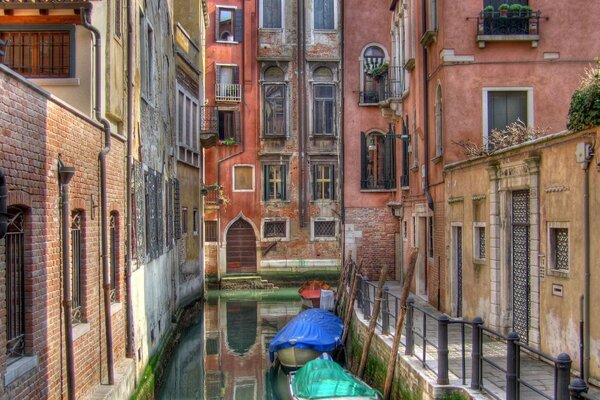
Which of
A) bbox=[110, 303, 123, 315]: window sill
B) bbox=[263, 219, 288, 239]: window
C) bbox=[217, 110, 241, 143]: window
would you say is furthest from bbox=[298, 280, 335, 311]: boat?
bbox=[110, 303, 123, 315]: window sill

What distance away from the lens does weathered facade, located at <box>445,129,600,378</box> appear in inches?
348

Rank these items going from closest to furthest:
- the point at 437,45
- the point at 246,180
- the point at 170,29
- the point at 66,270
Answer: the point at 66,270
the point at 437,45
the point at 170,29
the point at 246,180

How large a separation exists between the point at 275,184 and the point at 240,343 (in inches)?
487

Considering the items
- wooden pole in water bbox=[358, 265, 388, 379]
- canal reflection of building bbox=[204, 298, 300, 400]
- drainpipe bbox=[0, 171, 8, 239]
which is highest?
drainpipe bbox=[0, 171, 8, 239]

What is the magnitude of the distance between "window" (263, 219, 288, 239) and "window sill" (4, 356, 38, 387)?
24.7 metres

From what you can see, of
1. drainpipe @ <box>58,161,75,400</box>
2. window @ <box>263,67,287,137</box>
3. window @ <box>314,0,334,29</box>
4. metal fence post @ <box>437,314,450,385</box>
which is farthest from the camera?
window @ <box>314,0,334,29</box>

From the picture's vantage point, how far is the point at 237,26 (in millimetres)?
31469

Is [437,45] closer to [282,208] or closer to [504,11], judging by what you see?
[504,11]

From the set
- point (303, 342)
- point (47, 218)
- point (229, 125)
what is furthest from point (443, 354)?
point (229, 125)

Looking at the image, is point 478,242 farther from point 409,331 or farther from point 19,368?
point 19,368

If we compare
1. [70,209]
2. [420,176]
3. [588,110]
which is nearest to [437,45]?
[420,176]

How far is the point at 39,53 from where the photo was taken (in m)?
10.2

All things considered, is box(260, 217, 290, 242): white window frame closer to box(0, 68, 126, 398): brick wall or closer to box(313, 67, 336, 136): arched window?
box(313, 67, 336, 136): arched window

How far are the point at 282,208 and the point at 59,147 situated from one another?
23.8 m
